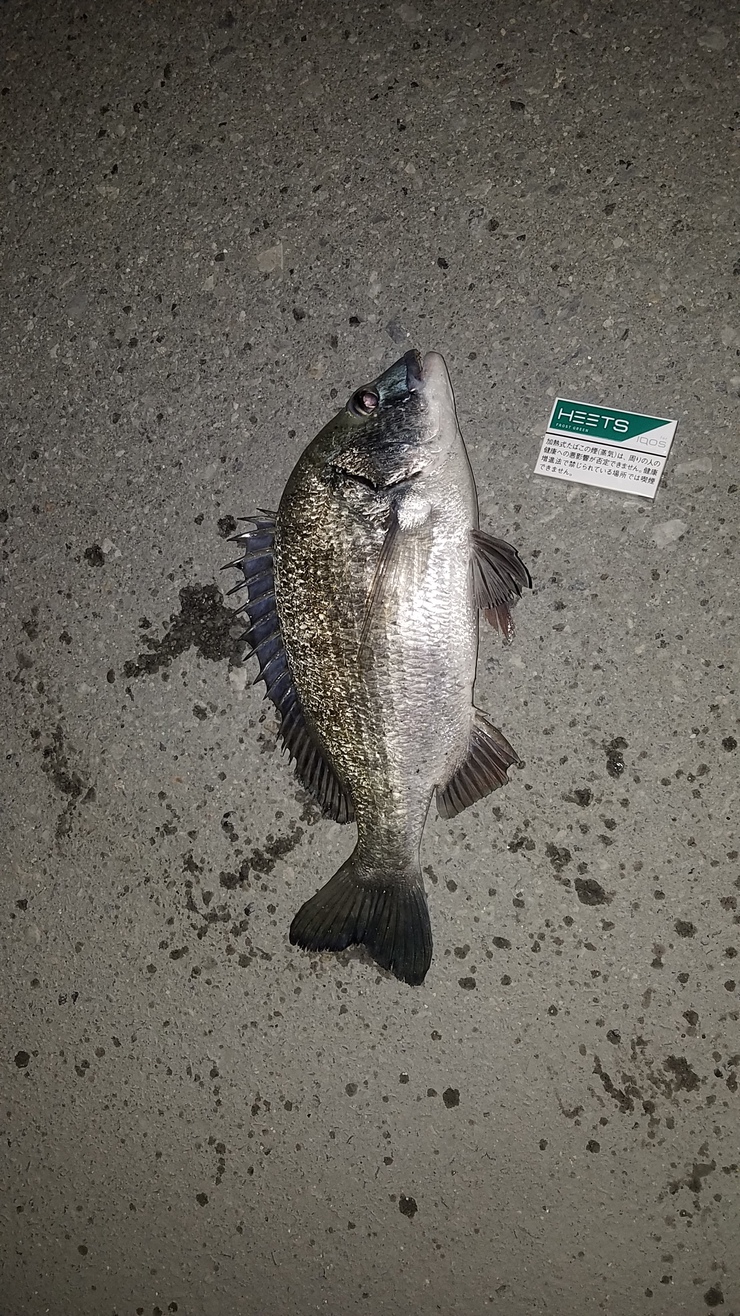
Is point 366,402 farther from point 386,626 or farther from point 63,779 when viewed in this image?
point 63,779

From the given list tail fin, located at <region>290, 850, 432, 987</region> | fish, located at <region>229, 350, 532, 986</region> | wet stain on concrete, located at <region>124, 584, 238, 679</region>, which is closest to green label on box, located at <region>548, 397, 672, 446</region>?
fish, located at <region>229, 350, 532, 986</region>

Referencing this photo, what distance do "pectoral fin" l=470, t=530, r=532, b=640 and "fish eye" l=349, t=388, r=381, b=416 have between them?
288mm

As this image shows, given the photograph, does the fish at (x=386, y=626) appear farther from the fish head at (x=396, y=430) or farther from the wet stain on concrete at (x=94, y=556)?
the wet stain on concrete at (x=94, y=556)

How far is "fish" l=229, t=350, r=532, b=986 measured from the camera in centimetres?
124

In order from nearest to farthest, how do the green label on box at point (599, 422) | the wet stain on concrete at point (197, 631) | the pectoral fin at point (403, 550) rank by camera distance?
the pectoral fin at point (403, 550)
the green label on box at point (599, 422)
the wet stain on concrete at point (197, 631)

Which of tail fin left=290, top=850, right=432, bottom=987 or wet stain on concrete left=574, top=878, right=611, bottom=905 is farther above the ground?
wet stain on concrete left=574, top=878, right=611, bottom=905

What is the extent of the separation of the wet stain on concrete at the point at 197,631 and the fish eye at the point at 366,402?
580 millimetres

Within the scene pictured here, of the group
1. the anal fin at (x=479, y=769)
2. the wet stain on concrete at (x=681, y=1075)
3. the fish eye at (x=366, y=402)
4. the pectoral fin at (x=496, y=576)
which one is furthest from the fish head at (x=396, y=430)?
the wet stain on concrete at (x=681, y=1075)

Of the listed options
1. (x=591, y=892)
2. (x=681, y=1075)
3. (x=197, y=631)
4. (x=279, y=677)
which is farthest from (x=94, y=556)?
(x=681, y=1075)

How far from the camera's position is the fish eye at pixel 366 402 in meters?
1.27

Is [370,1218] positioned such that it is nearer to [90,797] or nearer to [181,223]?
[90,797]

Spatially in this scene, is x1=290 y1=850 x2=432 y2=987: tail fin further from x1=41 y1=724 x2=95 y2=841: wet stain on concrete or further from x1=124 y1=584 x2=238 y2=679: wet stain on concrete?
x1=41 y1=724 x2=95 y2=841: wet stain on concrete

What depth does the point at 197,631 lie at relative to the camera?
167 cm

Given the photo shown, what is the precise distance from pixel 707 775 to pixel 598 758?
0.22 m
